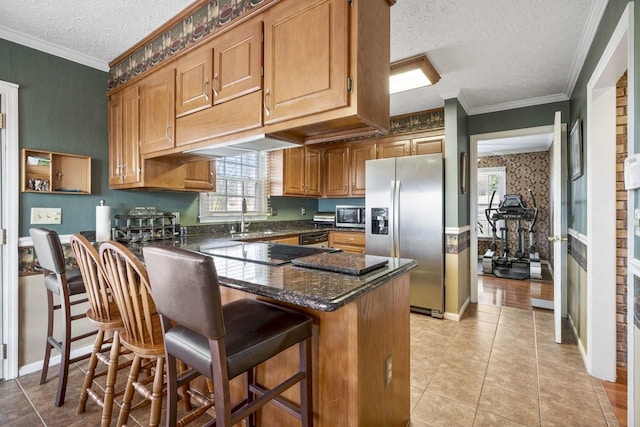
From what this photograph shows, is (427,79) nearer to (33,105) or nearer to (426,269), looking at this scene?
(426,269)

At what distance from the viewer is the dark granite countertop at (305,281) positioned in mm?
1021

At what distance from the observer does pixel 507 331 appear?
2986 millimetres

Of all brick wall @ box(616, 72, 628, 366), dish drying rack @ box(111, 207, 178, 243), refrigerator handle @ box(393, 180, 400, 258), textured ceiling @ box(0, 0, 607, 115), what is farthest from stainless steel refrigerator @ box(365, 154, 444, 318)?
dish drying rack @ box(111, 207, 178, 243)

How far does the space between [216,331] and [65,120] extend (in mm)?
2614

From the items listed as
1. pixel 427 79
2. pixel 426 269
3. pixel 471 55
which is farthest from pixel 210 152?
pixel 426 269

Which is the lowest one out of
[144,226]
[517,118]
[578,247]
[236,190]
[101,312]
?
[101,312]

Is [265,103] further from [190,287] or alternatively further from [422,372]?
[422,372]

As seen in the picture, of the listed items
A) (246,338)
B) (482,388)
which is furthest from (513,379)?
(246,338)

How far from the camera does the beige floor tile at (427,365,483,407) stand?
195 cm

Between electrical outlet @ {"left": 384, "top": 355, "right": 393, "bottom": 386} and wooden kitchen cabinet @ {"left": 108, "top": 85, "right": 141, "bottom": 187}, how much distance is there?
89.8 inches

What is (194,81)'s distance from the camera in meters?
2.01

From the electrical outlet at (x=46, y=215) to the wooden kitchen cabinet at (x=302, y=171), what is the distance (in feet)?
7.71

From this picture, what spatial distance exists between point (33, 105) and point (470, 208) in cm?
449

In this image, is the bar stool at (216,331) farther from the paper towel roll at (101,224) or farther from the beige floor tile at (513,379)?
the paper towel roll at (101,224)
